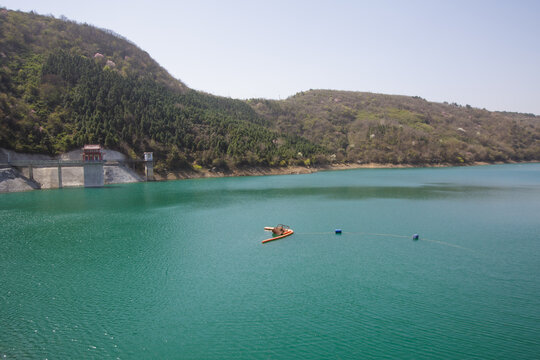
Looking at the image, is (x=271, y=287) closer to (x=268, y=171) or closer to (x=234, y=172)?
(x=234, y=172)

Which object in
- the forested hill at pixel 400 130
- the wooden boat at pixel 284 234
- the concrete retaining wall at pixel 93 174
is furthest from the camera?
the forested hill at pixel 400 130

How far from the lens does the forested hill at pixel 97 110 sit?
212 feet

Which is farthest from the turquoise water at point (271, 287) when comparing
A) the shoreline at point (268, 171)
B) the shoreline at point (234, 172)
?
the shoreline at point (268, 171)

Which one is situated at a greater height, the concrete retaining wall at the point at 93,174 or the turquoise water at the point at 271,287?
the concrete retaining wall at the point at 93,174

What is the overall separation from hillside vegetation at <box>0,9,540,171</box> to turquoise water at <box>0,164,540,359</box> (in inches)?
1698

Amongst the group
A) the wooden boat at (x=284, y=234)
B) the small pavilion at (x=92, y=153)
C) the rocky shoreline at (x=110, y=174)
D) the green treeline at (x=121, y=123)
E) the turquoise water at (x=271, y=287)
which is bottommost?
the turquoise water at (x=271, y=287)

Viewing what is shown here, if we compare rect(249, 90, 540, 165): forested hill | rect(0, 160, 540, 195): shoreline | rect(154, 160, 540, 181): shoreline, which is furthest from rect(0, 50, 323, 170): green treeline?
rect(249, 90, 540, 165): forested hill

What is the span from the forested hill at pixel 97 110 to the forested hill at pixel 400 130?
2172 centimetres

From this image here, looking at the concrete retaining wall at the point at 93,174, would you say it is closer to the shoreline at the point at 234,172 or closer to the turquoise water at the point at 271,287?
the shoreline at the point at 234,172

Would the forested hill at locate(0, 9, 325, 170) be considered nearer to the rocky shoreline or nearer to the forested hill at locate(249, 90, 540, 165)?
the rocky shoreline

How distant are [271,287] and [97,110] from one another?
69.7 m

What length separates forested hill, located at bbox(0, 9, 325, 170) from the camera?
64.5 meters

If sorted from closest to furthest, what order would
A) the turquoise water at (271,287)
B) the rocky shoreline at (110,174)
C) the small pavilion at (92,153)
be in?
the turquoise water at (271,287), the rocky shoreline at (110,174), the small pavilion at (92,153)

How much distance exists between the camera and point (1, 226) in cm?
2817
